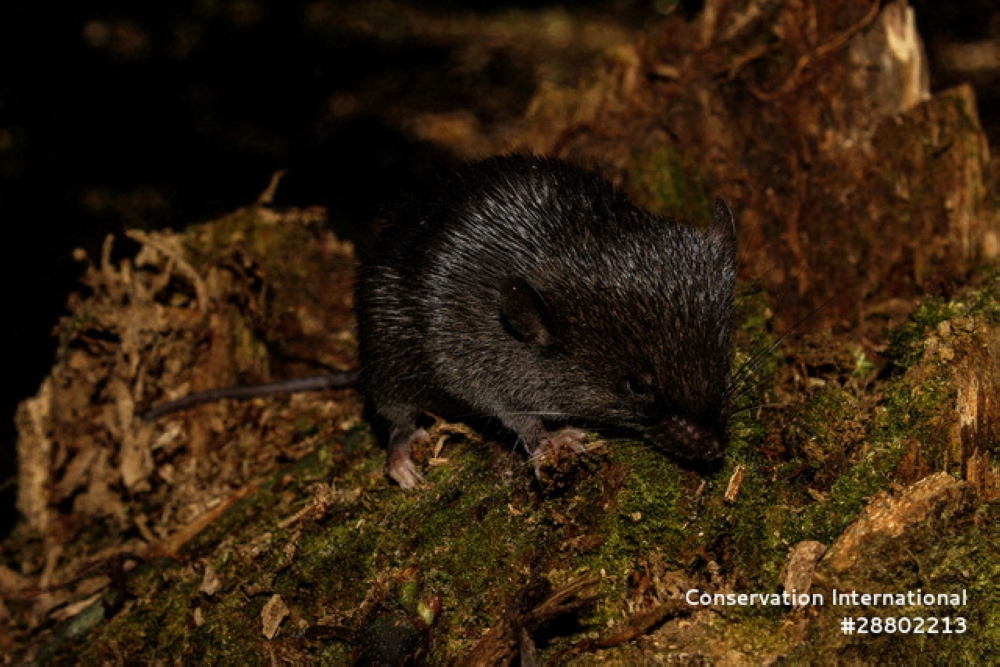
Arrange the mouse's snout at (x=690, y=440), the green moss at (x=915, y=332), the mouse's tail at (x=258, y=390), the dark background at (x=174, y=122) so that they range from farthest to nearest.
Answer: the dark background at (x=174, y=122), the mouse's tail at (x=258, y=390), the green moss at (x=915, y=332), the mouse's snout at (x=690, y=440)

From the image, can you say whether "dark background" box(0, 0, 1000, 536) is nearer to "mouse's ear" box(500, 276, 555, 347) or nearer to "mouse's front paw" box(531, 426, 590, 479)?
"mouse's ear" box(500, 276, 555, 347)

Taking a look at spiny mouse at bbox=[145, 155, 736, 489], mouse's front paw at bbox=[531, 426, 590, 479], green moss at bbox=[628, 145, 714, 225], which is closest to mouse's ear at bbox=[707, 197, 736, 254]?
spiny mouse at bbox=[145, 155, 736, 489]

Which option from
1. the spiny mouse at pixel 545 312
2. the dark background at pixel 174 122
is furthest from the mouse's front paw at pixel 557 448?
the dark background at pixel 174 122

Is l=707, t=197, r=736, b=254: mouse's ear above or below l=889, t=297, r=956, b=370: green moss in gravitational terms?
above

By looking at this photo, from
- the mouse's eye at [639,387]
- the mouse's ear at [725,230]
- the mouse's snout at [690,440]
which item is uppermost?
the mouse's ear at [725,230]

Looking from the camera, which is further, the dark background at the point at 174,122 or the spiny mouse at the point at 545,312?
the dark background at the point at 174,122

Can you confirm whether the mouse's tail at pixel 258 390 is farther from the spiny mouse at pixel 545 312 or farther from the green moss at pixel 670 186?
the green moss at pixel 670 186

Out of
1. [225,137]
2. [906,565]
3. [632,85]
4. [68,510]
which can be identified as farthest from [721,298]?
[225,137]
